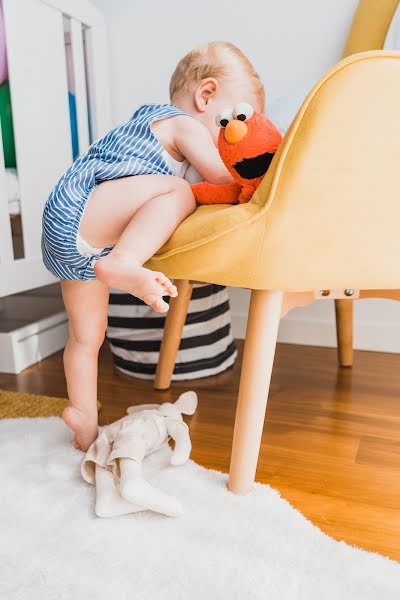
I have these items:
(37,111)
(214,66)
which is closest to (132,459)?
(214,66)

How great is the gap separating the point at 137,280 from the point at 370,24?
3.61 ft

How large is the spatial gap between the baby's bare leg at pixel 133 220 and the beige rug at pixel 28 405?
1.43 ft

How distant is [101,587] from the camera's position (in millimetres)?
626

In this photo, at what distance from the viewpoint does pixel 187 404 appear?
44.9 inches

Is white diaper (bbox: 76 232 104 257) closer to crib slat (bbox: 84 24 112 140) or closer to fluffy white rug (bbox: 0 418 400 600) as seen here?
fluffy white rug (bbox: 0 418 400 600)

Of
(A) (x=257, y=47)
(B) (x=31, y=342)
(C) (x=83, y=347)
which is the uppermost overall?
Result: (A) (x=257, y=47)

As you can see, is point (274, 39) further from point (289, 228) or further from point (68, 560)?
point (68, 560)

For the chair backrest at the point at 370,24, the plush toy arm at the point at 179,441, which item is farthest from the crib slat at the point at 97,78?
the plush toy arm at the point at 179,441

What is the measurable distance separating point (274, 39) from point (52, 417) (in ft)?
3.90

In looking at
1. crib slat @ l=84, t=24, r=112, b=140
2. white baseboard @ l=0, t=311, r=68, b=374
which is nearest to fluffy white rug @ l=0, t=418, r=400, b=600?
white baseboard @ l=0, t=311, r=68, b=374

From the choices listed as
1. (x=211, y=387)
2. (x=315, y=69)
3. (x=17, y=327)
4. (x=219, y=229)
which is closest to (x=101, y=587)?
(x=219, y=229)

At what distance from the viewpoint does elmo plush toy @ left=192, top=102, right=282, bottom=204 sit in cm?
78

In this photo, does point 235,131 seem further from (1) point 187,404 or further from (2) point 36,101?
(2) point 36,101

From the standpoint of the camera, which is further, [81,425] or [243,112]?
[81,425]
